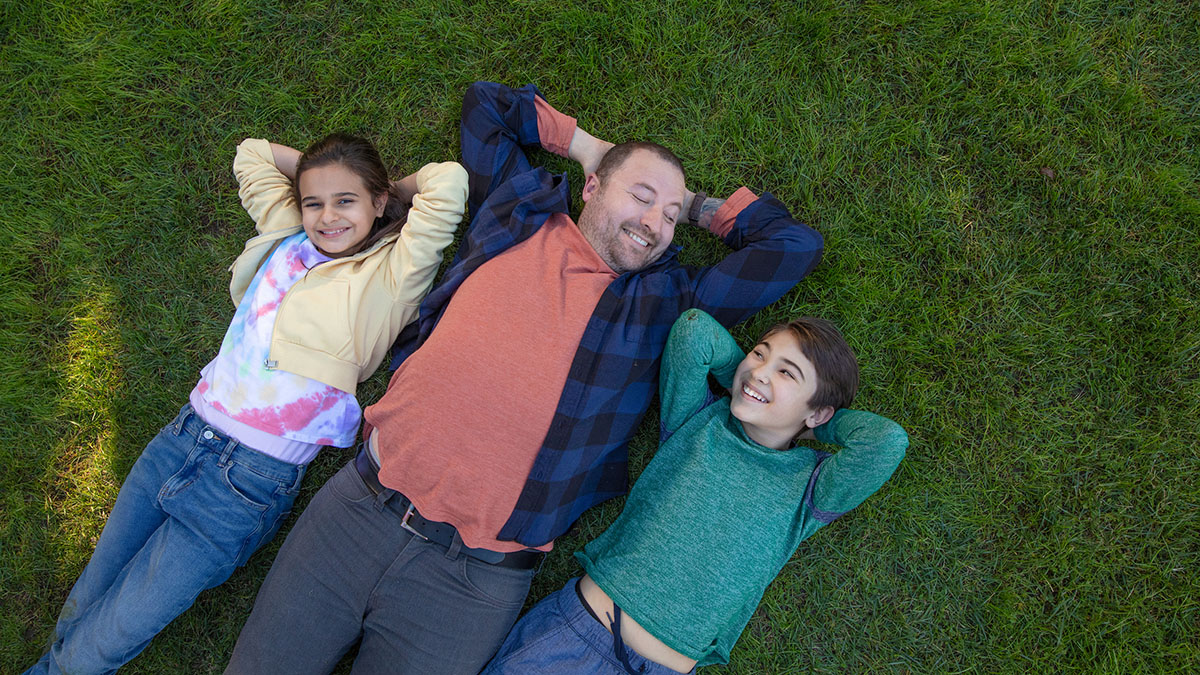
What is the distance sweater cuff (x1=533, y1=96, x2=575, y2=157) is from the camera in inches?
131

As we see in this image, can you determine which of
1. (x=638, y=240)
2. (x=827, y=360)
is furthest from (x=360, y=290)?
(x=827, y=360)

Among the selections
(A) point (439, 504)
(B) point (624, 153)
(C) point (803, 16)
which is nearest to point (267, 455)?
(A) point (439, 504)

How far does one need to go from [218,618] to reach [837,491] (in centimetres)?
336

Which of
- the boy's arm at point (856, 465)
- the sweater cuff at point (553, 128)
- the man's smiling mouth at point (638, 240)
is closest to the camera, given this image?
the boy's arm at point (856, 465)

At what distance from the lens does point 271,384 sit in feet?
10.0

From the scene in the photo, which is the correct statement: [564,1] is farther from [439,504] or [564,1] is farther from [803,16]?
[439,504]

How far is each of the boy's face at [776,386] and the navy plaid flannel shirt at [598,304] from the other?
0.30m

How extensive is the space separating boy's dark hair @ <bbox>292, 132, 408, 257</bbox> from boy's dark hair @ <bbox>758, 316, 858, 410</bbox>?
2.06 m

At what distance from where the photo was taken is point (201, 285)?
3711 mm

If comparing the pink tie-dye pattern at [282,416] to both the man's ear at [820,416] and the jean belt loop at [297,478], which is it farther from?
the man's ear at [820,416]

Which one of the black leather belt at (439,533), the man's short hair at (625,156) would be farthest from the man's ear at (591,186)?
the black leather belt at (439,533)

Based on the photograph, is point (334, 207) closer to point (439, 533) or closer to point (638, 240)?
point (638, 240)

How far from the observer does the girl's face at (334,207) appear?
3107 millimetres

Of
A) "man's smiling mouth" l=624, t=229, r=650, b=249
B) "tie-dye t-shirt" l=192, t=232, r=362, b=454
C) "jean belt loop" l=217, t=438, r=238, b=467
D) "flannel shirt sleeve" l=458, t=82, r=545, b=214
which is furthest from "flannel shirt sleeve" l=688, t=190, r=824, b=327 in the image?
"jean belt loop" l=217, t=438, r=238, b=467
